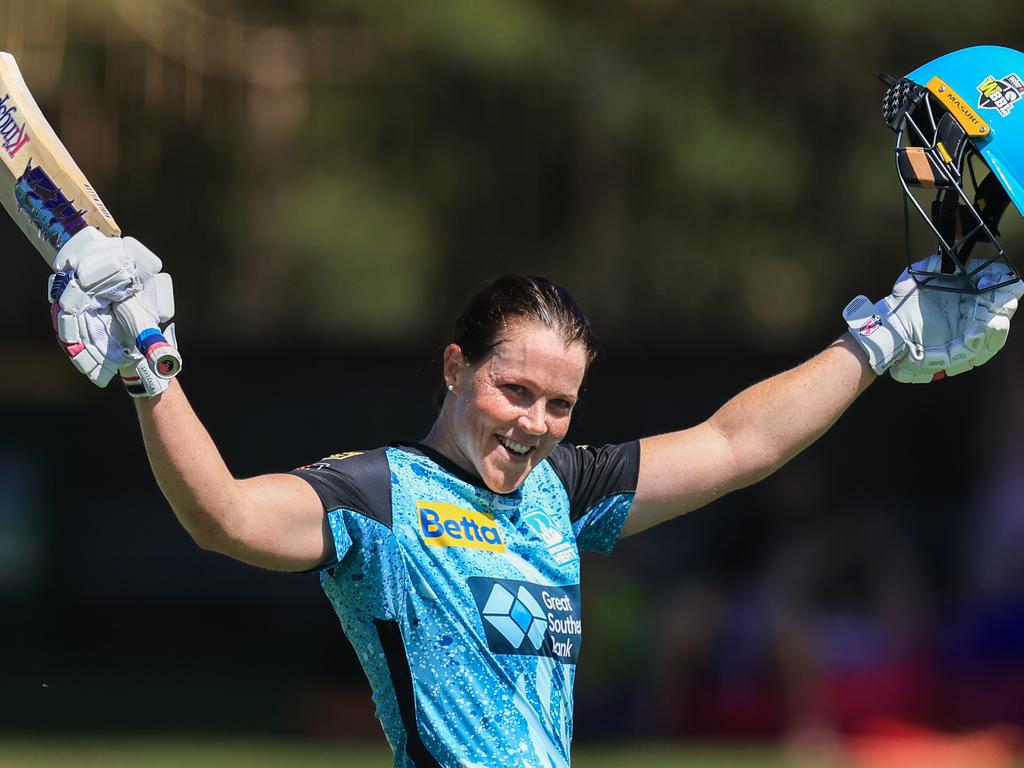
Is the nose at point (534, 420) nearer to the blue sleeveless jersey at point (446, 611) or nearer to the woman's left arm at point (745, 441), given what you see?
the blue sleeveless jersey at point (446, 611)

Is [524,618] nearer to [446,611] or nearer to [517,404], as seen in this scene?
[446,611]

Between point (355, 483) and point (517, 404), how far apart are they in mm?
378

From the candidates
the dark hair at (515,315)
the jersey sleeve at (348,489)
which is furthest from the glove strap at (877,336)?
the jersey sleeve at (348,489)

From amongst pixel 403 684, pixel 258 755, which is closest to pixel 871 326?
pixel 403 684

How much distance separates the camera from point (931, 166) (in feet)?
12.1

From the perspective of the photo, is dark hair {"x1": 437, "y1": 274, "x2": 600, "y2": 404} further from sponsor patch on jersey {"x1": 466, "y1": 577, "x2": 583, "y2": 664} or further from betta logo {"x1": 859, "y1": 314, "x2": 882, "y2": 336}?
betta logo {"x1": 859, "y1": 314, "x2": 882, "y2": 336}

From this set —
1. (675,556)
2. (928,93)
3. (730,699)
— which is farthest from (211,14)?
(928,93)

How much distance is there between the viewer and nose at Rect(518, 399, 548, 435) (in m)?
3.37

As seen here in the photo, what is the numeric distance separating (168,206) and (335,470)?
33.2 ft

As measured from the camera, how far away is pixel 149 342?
115 inches

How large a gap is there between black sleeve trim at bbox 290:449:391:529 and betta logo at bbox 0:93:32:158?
0.83m

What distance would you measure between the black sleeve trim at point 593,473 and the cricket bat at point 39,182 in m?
1.15

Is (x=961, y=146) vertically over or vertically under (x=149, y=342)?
over

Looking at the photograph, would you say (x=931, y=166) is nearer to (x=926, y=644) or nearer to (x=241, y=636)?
(x=926, y=644)
